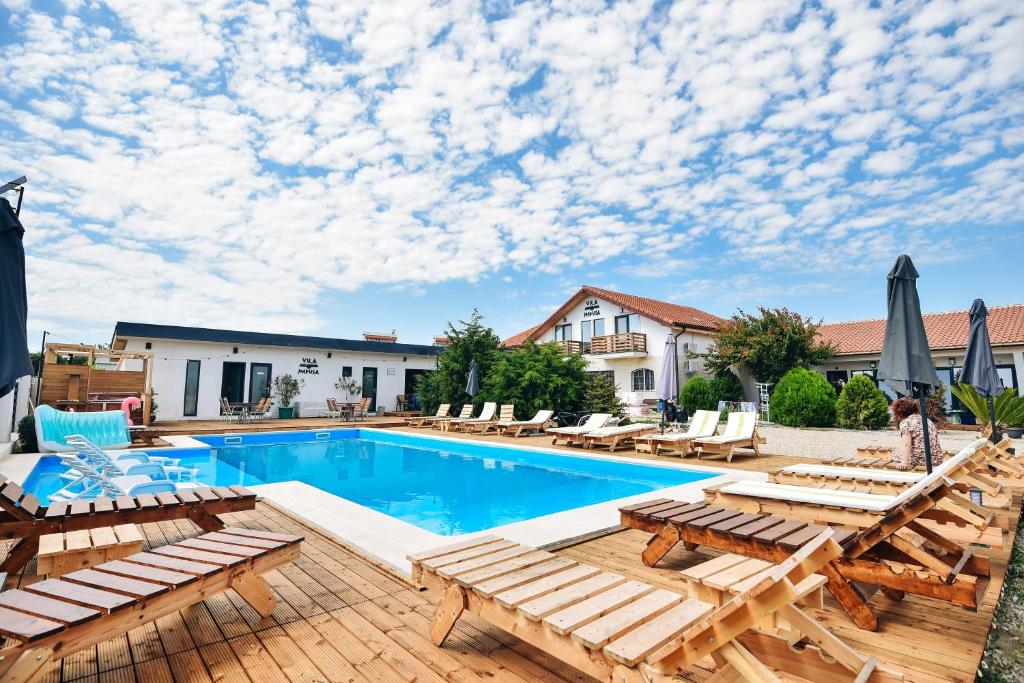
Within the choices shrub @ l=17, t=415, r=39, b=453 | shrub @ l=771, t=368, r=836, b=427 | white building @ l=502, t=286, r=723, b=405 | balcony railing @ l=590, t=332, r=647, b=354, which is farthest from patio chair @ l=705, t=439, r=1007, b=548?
balcony railing @ l=590, t=332, r=647, b=354

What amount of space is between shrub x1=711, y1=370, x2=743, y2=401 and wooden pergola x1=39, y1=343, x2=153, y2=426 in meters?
19.4

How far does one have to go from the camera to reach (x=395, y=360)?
22.6 m

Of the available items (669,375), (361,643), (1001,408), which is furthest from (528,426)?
(361,643)

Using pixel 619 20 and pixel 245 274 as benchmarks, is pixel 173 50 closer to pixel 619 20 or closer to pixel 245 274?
pixel 619 20

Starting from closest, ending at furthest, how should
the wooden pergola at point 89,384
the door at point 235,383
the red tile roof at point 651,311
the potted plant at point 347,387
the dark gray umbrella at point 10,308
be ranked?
1. the dark gray umbrella at point 10,308
2. the wooden pergola at point 89,384
3. the door at point 235,383
4. the potted plant at point 347,387
5. the red tile roof at point 651,311

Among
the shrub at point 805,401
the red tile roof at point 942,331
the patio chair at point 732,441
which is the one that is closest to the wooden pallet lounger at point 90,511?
the patio chair at point 732,441

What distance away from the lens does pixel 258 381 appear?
19.0m

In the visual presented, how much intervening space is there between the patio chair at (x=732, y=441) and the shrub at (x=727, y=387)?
397 inches

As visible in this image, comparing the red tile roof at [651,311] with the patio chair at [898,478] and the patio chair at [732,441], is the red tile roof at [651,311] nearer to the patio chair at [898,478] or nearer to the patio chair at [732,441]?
the patio chair at [732,441]

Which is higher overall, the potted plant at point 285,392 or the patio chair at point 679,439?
the potted plant at point 285,392

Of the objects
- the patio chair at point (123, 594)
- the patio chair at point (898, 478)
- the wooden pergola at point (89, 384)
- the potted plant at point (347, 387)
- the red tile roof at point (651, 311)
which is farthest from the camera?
the red tile roof at point (651, 311)

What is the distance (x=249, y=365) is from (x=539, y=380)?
11296mm

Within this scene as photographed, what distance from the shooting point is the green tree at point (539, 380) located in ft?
50.9

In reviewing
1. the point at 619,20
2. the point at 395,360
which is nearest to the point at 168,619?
the point at 619,20
